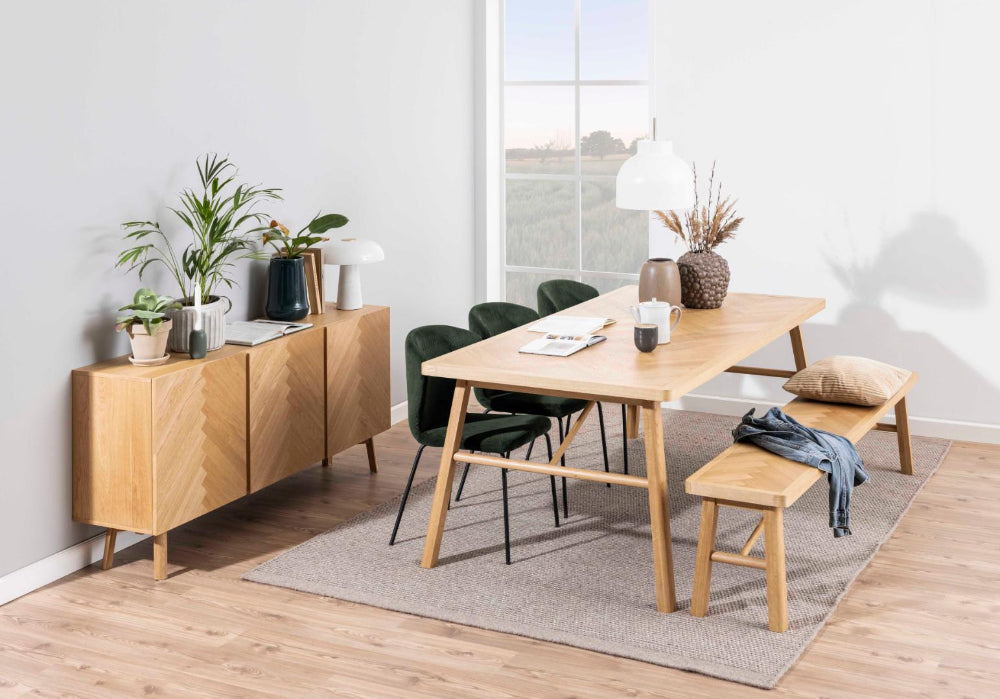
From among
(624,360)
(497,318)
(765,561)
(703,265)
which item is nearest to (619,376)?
(624,360)

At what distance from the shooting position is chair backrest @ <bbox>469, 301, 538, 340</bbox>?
16.5 feet

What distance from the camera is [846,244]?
6.05m

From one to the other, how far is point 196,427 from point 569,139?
4.02 m

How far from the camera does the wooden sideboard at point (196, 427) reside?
13.1ft

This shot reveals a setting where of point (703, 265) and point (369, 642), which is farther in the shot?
point (703, 265)

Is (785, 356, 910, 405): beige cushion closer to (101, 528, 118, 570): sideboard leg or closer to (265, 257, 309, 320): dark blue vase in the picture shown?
(265, 257, 309, 320): dark blue vase

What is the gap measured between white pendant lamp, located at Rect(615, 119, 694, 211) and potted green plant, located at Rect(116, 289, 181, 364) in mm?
1782

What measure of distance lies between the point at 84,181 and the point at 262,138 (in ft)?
3.56

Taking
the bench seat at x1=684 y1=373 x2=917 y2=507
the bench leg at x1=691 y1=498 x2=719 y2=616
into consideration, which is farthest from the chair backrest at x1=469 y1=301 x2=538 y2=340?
the bench leg at x1=691 y1=498 x2=719 y2=616

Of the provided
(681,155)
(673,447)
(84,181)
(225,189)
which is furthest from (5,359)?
(681,155)

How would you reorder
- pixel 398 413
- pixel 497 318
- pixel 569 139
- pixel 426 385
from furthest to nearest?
pixel 569 139
pixel 398 413
pixel 497 318
pixel 426 385

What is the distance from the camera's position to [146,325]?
4055mm

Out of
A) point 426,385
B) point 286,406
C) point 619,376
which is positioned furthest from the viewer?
point 286,406

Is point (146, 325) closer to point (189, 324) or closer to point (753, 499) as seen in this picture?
point (189, 324)
